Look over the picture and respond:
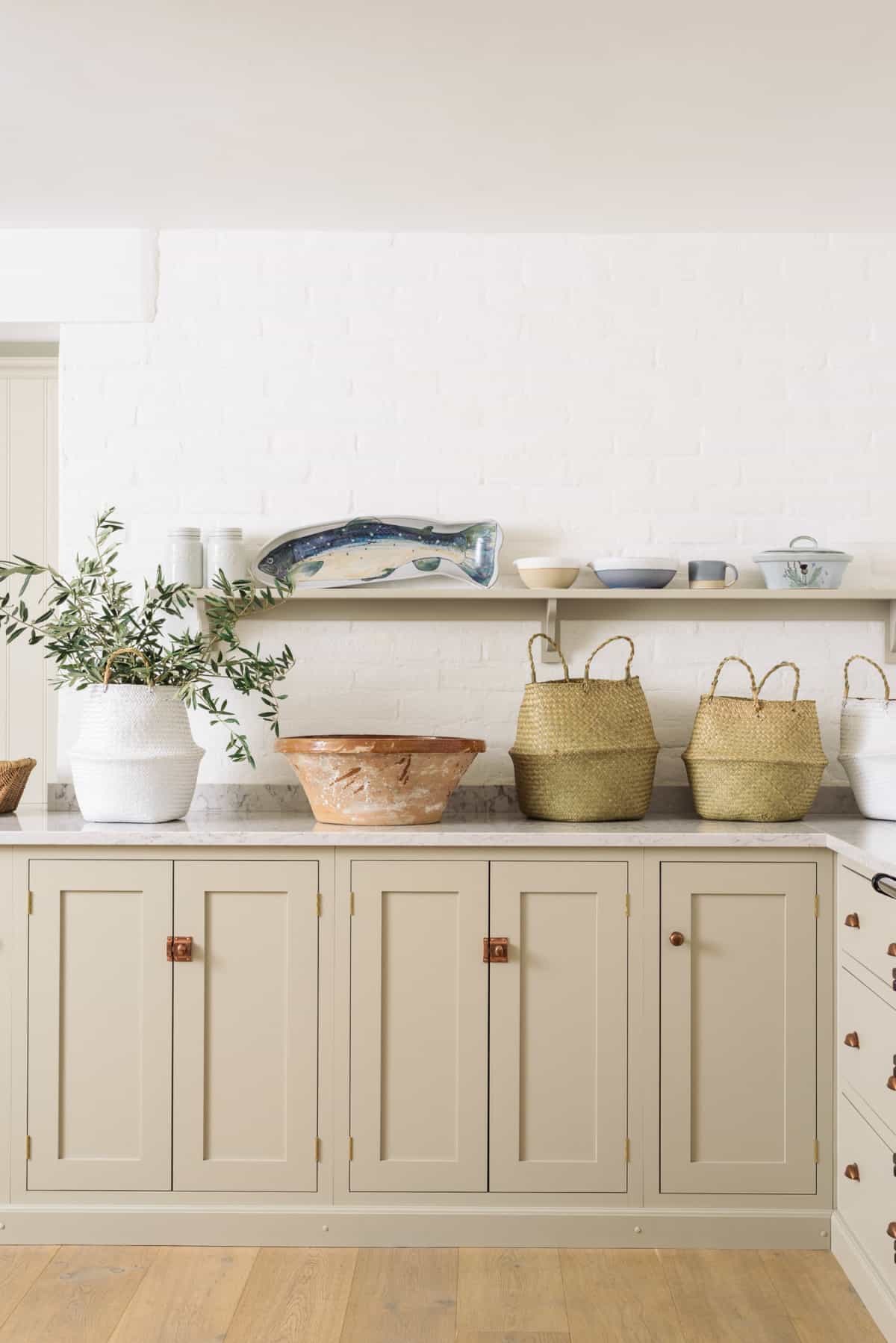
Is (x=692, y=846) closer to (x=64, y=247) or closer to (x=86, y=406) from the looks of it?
(x=86, y=406)

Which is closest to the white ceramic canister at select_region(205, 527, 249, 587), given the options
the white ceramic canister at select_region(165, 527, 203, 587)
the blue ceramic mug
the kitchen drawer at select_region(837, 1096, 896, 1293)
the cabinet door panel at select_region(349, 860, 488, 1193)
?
the white ceramic canister at select_region(165, 527, 203, 587)

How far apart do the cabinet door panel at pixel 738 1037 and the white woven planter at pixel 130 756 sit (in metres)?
1.17

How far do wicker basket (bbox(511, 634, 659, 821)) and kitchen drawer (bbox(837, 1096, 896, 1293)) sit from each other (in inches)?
32.6

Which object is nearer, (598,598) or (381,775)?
(381,775)

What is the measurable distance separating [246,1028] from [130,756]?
2.20 feet

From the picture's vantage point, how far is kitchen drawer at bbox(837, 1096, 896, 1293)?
220 centimetres

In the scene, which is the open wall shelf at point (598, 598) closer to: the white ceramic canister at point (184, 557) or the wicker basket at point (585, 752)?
the white ceramic canister at point (184, 557)

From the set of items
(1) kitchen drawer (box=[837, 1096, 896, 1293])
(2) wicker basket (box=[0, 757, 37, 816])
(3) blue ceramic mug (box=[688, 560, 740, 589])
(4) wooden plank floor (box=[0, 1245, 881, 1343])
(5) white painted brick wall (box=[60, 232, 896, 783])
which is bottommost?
(4) wooden plank floor (box=[0, 1245, 881, 1343])

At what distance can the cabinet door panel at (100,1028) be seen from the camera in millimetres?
2592

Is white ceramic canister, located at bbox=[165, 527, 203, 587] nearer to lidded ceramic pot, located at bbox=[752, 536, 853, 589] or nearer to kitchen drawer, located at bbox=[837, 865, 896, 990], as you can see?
lidded ceramic pot, located at bbox=[752, 536, 853, 589]

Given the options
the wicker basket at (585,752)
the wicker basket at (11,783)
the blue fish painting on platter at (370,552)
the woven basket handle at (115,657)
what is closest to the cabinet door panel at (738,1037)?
the wicker basket at (585,752)

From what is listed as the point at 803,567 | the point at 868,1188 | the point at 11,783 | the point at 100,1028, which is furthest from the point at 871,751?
the point at 11,783

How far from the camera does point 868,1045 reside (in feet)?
7.78

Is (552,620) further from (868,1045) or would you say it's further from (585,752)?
(868,1045)
